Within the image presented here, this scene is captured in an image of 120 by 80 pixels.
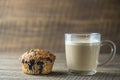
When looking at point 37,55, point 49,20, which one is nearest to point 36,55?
point 37,55

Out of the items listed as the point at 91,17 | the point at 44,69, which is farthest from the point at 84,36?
the point at 91,17

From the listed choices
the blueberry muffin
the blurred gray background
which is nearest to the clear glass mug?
the blueberry muffin

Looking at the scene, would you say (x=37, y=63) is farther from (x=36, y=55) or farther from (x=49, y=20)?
(x=49, y=20)

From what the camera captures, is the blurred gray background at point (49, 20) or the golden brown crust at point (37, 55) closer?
the golden brown crust at point (37, 55)

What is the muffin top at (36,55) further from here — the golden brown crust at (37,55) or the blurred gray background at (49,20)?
the blurred gray background at (49,20)

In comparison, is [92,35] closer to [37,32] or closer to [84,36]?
[84,36]

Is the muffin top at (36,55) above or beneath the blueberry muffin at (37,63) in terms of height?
above

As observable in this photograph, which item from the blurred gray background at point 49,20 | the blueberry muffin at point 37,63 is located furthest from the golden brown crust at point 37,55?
the blurred gray background at point 49,20
